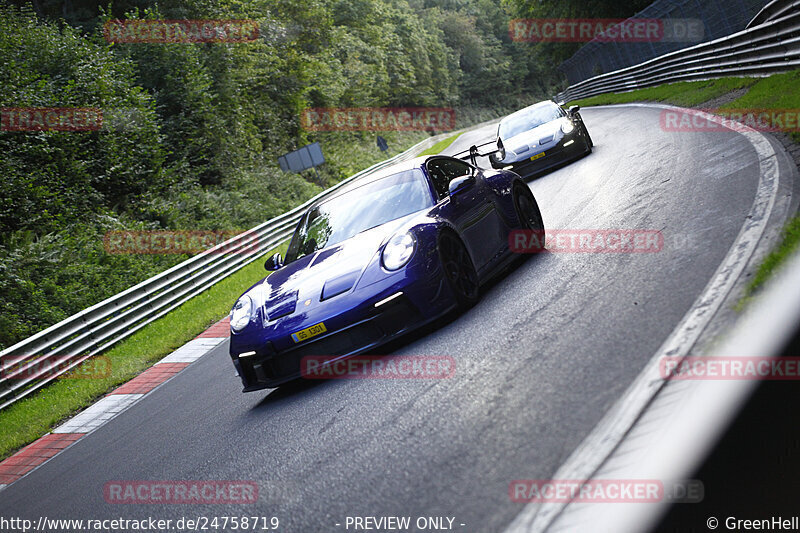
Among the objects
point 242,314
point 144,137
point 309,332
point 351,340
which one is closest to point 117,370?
point 242,314

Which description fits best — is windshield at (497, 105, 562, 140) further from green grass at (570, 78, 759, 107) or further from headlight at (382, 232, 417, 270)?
headlight at (382, 232, 417, 270)

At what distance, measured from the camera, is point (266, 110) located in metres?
33.3

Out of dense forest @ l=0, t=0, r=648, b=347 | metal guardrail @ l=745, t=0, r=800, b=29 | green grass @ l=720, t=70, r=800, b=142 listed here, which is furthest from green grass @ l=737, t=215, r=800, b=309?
dense forest @ l=0, t=0, r=648, b=347

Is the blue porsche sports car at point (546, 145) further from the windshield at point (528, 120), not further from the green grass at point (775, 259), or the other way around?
the green grass at point (775, 259)

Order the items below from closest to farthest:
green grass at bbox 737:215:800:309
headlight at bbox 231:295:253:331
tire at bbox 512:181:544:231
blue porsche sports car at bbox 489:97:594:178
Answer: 1. green grass at bbox 737:215:800:309
2. headlight at bbox 231:295:253:331
3. tire at bbox 512:181:544:231
4. blue porsche sports car at bbox 489:97:594:178

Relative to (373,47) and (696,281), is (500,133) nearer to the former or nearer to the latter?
(696,281)

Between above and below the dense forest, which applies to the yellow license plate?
below

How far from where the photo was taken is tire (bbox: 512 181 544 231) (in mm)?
7199

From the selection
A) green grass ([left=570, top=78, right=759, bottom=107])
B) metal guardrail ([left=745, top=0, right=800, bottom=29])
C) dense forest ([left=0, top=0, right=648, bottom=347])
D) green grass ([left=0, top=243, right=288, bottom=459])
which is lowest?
green grass ([left=0, top=243, right=288, bottom=459])

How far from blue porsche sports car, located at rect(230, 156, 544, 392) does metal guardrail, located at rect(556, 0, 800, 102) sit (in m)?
7.43

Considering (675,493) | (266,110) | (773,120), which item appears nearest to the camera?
(675,493)

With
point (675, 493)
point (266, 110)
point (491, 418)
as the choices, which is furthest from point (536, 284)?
point (266, 110)

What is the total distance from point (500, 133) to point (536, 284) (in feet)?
32.3

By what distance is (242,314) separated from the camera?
19.1ft
